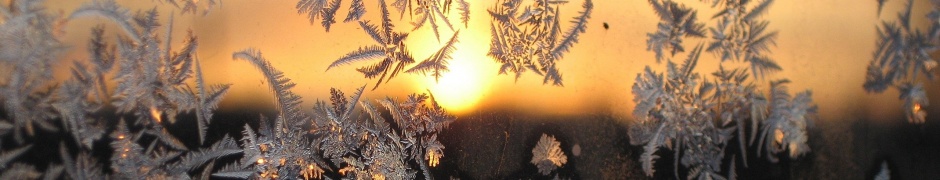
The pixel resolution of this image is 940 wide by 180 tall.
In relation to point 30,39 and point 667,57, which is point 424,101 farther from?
point 30,39

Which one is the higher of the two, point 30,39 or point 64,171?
point 30,39

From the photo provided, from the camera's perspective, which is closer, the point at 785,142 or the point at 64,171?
the point at 785,142

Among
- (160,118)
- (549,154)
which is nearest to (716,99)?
(549,154)

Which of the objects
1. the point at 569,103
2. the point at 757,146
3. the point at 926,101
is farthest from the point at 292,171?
the point at 926,101

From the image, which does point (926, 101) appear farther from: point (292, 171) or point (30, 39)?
point (30, 39)

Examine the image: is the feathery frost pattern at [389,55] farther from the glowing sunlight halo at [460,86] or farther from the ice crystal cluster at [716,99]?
the ice crystal cluster at [716,99]
